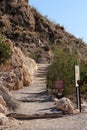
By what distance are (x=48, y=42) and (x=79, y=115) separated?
33366mm

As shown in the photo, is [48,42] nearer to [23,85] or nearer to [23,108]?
[23,85]

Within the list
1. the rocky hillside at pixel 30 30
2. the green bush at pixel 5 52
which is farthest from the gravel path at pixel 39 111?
the rocky hillside at pixel 30 30

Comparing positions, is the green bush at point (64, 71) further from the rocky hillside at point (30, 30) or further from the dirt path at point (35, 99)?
the rocky hillside at point (30, 30)

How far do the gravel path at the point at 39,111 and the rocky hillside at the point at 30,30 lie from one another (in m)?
18.9

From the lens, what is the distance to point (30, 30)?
48625mm

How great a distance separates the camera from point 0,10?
48812mm

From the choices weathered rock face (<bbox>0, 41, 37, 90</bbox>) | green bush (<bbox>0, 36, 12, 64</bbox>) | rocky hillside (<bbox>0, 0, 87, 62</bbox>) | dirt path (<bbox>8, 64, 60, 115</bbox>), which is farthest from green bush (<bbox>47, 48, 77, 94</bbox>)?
rocky hillside (<bbox>0, 0, 87, 62</bbox>)

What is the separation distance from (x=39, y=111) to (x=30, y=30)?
3157 centimetres

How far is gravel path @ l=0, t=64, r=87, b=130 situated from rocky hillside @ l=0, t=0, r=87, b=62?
18907 mm

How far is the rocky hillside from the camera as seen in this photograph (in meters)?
46.3

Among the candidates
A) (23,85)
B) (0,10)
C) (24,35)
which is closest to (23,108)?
(23,85)

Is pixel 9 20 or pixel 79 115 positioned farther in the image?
pixel 9 20

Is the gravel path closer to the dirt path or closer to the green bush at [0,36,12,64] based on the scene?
the dirt path

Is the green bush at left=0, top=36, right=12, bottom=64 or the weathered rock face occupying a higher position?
the green bush at left=0, top=36, right=12, bottom=64
